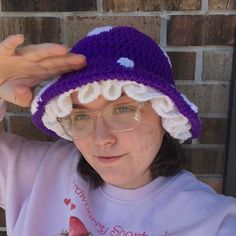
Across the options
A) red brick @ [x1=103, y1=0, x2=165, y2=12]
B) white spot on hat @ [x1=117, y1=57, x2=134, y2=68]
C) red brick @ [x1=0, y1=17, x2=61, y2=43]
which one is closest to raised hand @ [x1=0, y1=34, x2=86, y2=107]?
white spot on hat @ [x1=117, y1=57, x2=134, y2=68]

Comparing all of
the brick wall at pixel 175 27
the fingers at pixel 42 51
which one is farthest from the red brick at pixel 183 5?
the fingers at pixel 42 51

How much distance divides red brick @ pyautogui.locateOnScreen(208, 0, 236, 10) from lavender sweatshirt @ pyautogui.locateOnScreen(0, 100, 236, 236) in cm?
56

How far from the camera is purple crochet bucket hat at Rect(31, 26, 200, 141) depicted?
46.8 inches

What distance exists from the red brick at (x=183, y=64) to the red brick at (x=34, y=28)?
408 millimetres

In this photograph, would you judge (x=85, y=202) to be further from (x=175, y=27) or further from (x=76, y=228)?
(x=175, y=27)

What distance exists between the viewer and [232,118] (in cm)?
164

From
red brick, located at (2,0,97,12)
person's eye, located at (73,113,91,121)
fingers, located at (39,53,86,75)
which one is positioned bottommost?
person's eye, located at (73,113,91,121)

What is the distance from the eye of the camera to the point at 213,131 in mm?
1715

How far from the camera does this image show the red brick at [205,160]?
174cm

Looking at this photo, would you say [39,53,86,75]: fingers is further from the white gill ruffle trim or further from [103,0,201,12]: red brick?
[103,0,201,12]: red brick

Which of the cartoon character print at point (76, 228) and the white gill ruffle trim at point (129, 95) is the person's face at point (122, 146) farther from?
the cartoon character print at point (76, 228)

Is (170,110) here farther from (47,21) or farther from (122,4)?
(47,21)

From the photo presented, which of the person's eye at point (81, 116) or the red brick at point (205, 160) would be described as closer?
the person's eye at point (81, 116)

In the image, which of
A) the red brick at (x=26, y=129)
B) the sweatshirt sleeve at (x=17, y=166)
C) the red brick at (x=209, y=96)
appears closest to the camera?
the sweatshirt sleeve at (x=17, y=166)
